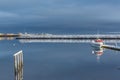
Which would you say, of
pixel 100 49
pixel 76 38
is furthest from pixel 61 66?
pixel 76 38

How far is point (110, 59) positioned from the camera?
60969 mm

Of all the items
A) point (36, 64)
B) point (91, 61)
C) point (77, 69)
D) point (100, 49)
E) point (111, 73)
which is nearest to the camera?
point (111, 73)

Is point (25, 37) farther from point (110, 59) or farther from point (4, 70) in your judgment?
point (4, 70)

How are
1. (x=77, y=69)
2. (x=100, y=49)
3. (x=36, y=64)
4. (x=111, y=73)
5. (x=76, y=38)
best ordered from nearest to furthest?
(x=111, y=73)
(x=77, y=69)
(x=36, y=64)
(x=100, y=49)
(x=76, y=38)

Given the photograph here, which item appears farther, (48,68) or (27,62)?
(27,62)

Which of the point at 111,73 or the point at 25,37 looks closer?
the point at 111,73

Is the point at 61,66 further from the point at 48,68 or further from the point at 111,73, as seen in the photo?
the point at 111,73

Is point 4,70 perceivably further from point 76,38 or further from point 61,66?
point 76,38

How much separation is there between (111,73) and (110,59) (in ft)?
50.1

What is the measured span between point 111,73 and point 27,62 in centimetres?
1420

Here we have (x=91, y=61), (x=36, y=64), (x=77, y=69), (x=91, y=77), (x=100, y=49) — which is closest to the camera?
(x=91, y=77)

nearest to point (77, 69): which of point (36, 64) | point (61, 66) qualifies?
point (61, 66)

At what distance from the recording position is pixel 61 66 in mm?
52000

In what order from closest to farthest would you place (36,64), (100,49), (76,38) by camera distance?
(36,64)
(100,49)
(76,38)
